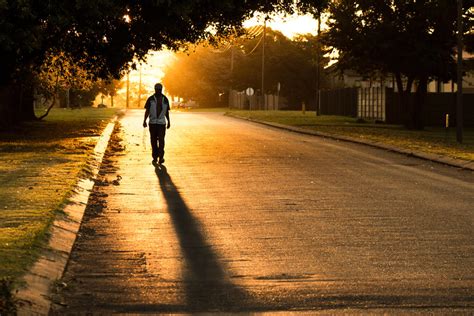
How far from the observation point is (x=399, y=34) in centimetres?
4328

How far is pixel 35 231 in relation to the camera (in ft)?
33.7

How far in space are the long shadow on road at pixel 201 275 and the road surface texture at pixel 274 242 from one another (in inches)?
0.5

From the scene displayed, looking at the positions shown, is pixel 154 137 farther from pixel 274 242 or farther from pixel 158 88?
pixel 274 242

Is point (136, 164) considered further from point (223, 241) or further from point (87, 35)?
point (87, 35)

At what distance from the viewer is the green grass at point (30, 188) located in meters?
9.12

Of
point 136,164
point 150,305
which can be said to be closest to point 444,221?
point 150,305

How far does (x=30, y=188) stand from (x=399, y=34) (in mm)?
30767

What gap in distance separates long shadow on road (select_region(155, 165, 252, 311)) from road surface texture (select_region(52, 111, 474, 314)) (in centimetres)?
1

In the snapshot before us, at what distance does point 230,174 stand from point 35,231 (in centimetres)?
892

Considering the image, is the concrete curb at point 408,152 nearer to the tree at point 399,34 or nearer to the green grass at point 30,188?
the tree at point 399,34

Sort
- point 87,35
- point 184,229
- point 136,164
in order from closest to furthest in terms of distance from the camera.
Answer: point 184,229, point 136,164, point 87,35

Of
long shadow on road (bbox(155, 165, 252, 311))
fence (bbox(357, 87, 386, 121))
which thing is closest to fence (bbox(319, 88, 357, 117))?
fence (bbox(357, 87, 386, 121))

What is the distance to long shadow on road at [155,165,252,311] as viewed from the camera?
7.50m

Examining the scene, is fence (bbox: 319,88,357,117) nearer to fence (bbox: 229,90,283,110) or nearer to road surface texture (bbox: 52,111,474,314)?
fence (bbox: 229,90,283,110)
